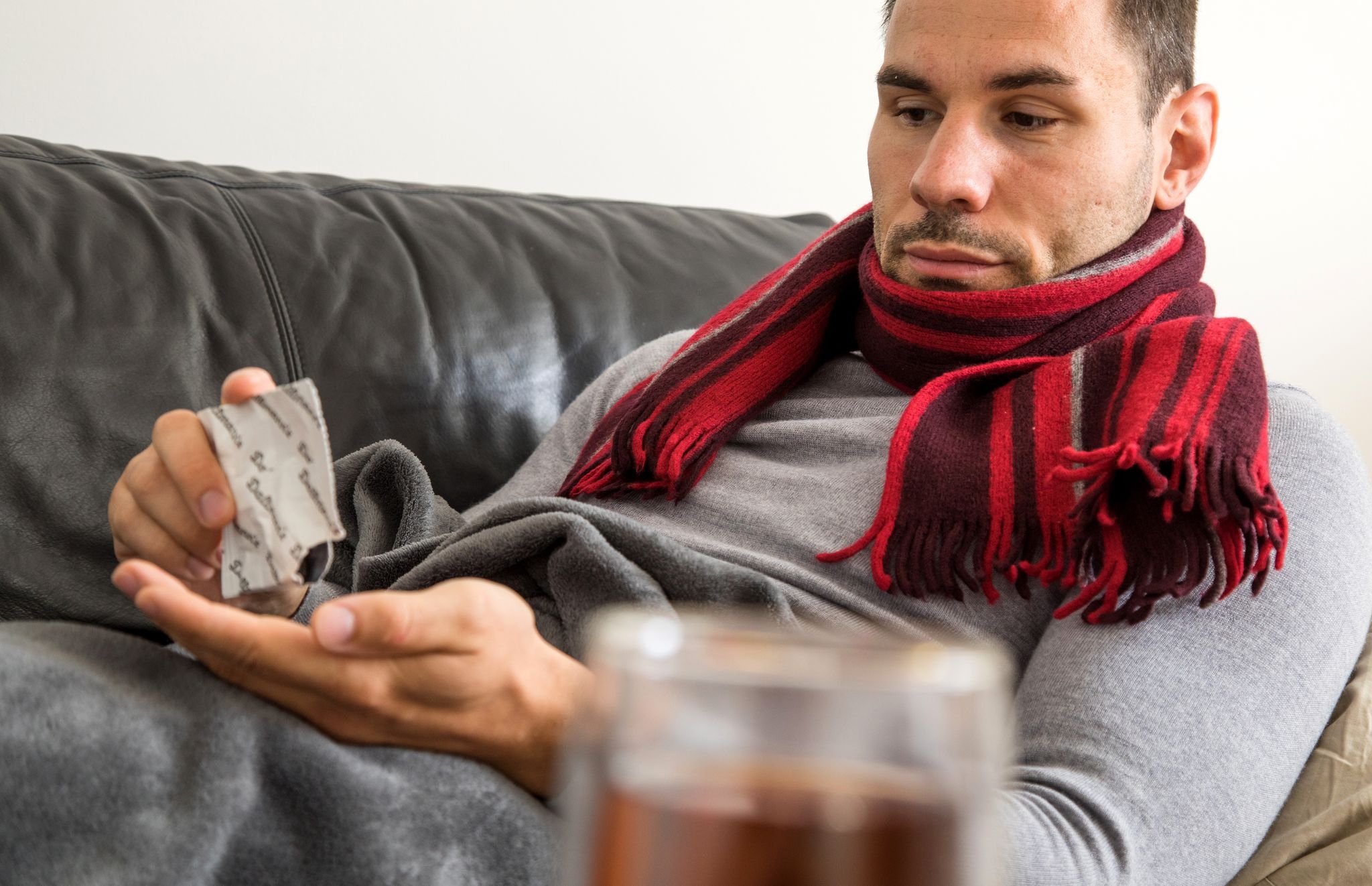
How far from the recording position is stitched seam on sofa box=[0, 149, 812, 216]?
1178mm

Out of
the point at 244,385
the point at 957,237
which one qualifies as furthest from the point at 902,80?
the point at 244,385

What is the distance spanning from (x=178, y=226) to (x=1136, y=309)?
0.87 metres

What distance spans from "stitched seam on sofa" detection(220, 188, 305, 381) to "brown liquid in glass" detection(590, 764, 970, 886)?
1.01 metres

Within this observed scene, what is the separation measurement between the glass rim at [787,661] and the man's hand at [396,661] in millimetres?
280

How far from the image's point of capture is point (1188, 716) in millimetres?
701

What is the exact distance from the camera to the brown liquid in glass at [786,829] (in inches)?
7.6

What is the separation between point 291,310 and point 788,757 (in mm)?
1088

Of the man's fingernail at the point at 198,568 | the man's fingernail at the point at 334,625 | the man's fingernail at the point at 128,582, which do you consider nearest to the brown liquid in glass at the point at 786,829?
the man's fingernail at the point at 334,625

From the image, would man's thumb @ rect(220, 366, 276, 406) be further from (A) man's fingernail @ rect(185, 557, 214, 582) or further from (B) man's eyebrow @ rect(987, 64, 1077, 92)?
(B) man's eyebrow @ rect(987, 64, 1077, 92)

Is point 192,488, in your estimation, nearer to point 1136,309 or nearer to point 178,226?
point 178,226

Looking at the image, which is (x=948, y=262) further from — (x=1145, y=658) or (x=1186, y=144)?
(x=1145, y=658)

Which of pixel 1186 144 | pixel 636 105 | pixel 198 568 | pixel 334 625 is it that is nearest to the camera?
pixel 334 625

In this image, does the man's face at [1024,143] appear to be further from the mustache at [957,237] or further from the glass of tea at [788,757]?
the glass of tea at [788,757]

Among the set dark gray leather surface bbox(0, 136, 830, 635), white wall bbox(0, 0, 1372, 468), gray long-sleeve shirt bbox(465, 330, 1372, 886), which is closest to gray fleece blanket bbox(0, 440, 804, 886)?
gray long-sleeve shirt bbox(465, 330, 1372, 886)
